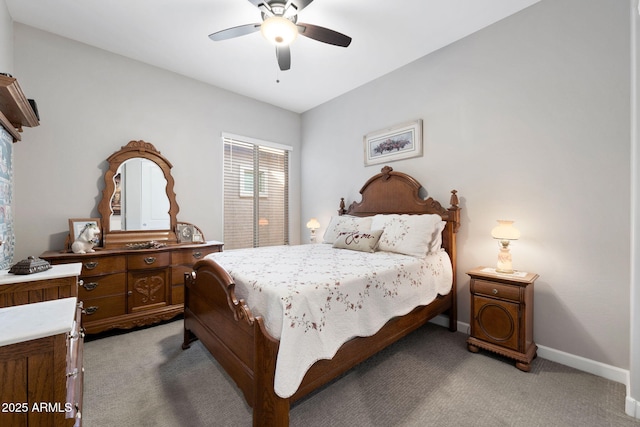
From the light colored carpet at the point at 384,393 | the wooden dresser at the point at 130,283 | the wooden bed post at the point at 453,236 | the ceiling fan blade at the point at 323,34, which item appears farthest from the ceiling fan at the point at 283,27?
the light colored carpet at the point at 384,393

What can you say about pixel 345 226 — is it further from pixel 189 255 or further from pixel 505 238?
pixel 189 255

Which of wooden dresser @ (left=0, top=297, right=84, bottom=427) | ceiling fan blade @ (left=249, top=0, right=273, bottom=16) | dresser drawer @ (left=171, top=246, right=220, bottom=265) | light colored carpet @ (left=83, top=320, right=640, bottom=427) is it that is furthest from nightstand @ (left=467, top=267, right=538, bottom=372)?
dresser drawer @ (left=171, top=246, right=220, bottom=265)

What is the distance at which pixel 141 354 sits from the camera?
Answer: 2316 mm

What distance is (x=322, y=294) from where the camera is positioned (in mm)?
1558

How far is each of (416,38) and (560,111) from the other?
4.93 feet

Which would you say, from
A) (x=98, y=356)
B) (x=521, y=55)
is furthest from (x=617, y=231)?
(x=98, y=356)

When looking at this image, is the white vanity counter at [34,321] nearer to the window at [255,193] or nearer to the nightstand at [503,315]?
the nightstand at [503,315]

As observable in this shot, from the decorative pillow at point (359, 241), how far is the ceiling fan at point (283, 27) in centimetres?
182

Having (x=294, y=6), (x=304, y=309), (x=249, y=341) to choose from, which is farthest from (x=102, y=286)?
(x=294, y=6)

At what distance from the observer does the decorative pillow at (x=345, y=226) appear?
128 inches

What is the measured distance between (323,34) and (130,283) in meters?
3.02

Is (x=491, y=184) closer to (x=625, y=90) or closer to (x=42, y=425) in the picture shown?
(x=625, y=90)

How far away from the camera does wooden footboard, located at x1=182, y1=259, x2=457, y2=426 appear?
135cm

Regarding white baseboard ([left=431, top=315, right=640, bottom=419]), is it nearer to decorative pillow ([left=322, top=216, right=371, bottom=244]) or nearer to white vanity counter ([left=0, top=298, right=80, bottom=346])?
decorative pillow ([left=322, top=216, right=371, bottom=244])
